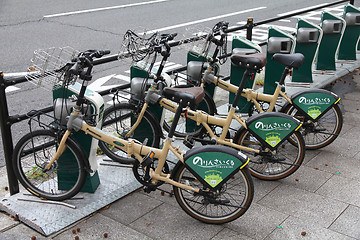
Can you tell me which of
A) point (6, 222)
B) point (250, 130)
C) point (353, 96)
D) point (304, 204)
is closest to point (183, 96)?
point (250, 130)

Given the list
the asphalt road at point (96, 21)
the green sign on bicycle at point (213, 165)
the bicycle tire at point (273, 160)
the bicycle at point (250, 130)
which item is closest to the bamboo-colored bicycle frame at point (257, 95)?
the bicycle at point (250, 130)

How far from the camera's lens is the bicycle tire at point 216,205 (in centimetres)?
441

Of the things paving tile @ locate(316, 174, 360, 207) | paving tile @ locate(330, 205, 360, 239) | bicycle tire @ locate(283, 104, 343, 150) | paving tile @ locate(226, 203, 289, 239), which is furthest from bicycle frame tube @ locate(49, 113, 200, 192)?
bicycle tire @ locate(283, 104, 343, 150)

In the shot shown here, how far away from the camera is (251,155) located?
5.30 meters

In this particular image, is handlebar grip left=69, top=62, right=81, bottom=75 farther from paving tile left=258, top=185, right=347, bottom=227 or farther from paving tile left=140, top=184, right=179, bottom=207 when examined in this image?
paving tile left=258, top=185, right=347, bottom=227

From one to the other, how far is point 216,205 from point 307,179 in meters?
1.35

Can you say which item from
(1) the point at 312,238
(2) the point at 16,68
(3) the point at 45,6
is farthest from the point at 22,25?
(1) the point at 312,238

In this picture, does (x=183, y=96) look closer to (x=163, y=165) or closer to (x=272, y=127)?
(x=163, y=165)

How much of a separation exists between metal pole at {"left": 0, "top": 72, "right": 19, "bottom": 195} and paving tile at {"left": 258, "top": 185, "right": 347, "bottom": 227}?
2.46 metres

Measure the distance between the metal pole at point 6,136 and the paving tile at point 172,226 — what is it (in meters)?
1.32

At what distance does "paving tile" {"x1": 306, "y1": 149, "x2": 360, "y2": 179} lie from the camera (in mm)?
5484

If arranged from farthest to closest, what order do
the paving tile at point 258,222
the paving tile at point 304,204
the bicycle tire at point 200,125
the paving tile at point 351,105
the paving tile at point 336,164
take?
the paving tile at point 351,105
the bicycle tire at point 200,125
the paving tile at point 336,164
the paving tile at point 304,204
the paving tile at point 258,222

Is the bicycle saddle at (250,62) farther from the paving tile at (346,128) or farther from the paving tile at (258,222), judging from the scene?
the paving tile at (346,128)

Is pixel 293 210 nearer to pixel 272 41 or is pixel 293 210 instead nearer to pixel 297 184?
pixel 297 184
